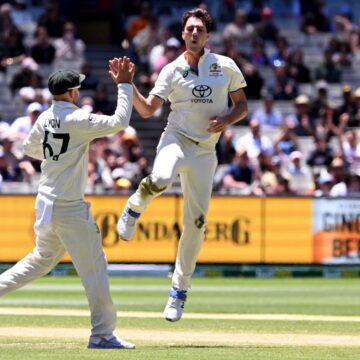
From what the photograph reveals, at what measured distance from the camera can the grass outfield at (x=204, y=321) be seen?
10.8 metres

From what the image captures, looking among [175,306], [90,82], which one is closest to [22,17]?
[90,82]

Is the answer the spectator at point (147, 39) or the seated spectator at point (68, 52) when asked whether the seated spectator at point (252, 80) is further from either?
the seated spectator at point (68, 52)

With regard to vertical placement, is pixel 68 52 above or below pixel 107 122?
below

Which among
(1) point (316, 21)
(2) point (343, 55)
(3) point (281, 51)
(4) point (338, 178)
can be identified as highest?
(1) point (316, 21)

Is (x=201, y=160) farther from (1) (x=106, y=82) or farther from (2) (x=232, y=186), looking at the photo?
(1) (x=106, y=82)

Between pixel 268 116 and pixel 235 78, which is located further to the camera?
pixel 268 116

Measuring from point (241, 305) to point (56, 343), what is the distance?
5596 mm

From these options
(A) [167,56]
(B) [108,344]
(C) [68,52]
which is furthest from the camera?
(C) [68,52]

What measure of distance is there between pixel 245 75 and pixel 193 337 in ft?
51.2

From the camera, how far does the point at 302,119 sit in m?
26.9

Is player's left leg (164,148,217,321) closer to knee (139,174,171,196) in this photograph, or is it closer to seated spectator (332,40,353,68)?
knee (139,174,171,196)

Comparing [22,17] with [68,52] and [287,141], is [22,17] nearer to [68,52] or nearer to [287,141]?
[68,52]

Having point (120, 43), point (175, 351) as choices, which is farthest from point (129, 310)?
point (120, 43)

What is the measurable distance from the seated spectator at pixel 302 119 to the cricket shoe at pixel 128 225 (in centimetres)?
1482
